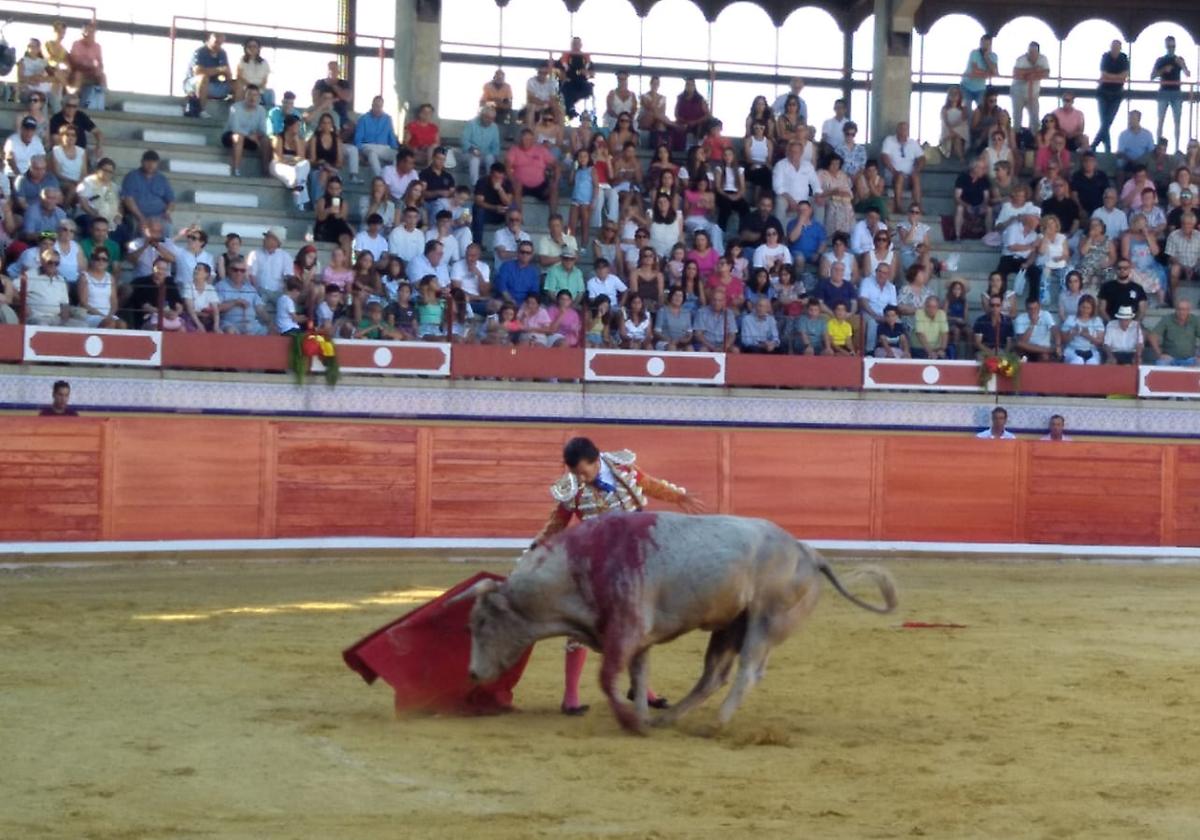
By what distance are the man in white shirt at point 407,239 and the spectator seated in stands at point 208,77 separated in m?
3.39

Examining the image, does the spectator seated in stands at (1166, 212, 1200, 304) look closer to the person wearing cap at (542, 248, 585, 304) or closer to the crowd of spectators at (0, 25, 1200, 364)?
the crowd of spectators at (0, 25, 1200, 364)

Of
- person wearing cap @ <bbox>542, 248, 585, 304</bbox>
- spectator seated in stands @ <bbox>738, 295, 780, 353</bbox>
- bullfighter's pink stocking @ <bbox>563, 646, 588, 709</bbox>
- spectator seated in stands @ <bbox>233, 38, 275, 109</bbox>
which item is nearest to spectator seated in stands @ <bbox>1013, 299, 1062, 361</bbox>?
spectator seated in stands @ <bbox>738, 295, 780, 353</bbox>

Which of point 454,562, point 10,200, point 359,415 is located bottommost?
point 454,562

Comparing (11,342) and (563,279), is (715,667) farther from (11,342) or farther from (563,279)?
(563,279)

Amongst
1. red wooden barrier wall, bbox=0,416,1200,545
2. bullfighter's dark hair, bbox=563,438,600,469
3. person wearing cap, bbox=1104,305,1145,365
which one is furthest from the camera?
person wearing cap, bbox=1104,305,1145,365

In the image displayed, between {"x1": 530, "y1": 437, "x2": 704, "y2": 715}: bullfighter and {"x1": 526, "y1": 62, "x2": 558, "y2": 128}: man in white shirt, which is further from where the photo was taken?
{"x1": 526, "y1": 62, "x2": 558, "y2": 128}: man in white shirt

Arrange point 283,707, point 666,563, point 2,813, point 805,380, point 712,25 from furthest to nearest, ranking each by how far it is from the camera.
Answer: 1. point 712,25
2. point 805,380
3. point 283,707
4. point 666,563
5. point 2,813

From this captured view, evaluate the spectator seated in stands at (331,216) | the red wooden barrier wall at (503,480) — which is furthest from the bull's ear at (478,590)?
the spectator seated in stands at (331,216)

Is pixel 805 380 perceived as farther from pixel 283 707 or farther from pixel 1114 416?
pixel 283 707

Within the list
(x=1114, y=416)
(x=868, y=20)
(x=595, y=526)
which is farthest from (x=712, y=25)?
(x=595, y=526)

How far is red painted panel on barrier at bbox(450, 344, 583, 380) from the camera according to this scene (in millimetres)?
14742

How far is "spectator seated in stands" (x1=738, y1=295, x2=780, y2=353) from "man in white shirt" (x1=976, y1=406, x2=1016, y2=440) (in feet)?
6.66

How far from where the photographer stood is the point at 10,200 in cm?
1407

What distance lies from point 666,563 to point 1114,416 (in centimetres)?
1026
